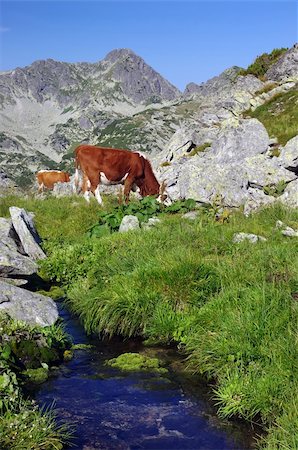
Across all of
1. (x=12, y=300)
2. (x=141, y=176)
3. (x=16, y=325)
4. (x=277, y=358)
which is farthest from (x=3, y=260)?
(x=141, y=176)

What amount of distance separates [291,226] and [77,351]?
8.13 metres

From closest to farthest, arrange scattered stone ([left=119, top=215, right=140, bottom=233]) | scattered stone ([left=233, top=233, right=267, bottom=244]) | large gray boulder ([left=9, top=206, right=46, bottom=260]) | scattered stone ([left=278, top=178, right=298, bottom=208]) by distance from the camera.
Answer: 1. scattered stone ([left=233, top=233, right=267, bottom=244])
2. large gray boulder ([left=9, top=206, right=46, bottom=260])
3. scattered stone ([left=119, top=215, right=140, bottom=233])
4. scattered stone ([left=278, top=178, right=298, bottom=208])

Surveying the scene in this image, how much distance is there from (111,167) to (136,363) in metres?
15.0

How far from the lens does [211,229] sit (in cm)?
1454

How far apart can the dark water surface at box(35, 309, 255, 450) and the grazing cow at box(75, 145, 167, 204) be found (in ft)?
47.3

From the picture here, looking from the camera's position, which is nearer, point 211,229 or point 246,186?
point 211,229

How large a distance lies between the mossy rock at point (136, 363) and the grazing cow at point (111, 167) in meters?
14.1

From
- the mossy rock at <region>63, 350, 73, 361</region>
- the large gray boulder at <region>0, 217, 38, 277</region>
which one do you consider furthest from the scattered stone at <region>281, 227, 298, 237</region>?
the mossy rock at <region>63, 350, 73, 361</region>

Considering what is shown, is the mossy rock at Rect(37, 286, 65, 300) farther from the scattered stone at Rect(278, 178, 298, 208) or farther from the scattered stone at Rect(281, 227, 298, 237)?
the scattered stone at Rect(278, 178, 298, 208)

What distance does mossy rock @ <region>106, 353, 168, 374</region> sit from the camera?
9.13 metres

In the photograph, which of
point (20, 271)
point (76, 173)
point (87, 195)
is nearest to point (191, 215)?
point (20, 271)

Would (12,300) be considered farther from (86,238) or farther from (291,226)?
(291,226)

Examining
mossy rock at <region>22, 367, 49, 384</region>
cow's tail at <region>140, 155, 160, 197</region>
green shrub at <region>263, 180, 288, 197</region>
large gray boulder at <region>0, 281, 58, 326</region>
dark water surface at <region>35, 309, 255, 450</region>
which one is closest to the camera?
dark water surface at <region>35, 309, 255, 450</region>

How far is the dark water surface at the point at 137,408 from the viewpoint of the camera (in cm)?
678
